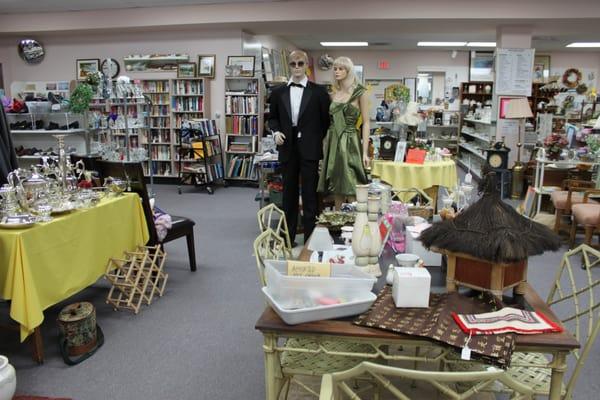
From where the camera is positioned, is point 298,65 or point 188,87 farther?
point 188,87

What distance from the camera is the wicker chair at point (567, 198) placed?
483cm

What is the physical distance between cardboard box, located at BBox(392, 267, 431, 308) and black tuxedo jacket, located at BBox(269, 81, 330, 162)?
262cm

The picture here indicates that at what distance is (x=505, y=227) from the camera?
1.56 metres

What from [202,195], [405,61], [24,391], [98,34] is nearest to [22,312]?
[24,391]

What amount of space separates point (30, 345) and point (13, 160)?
4.68ft

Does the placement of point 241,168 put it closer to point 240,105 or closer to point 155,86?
point 240,105

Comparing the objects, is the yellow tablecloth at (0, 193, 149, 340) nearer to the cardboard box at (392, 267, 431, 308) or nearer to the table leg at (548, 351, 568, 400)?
the cardboard box at (392, 267, 431, 308)

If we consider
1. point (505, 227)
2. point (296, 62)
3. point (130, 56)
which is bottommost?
point (505, 227)

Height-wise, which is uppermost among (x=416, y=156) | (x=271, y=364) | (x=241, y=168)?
(x=416, y=156)

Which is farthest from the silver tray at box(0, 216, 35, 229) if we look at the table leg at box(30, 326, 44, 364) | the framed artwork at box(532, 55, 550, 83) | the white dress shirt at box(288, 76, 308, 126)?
the framed artwork at box(532, 55, 550, 83)

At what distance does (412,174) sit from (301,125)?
4.71ft

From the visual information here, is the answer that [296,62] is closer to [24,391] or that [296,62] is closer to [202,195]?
[24,391]

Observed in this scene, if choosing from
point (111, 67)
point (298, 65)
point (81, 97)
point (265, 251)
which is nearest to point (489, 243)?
point (265, 251)

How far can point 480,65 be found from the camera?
12320mm
